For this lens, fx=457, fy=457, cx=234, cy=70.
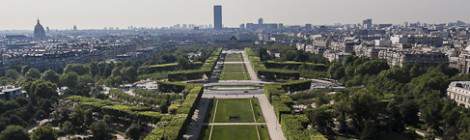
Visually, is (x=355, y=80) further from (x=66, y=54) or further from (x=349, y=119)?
(x=66, y=54)

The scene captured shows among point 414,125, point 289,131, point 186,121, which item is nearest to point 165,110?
point 186,121

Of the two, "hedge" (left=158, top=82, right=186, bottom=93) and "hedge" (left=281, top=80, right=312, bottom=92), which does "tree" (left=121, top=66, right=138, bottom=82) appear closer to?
"hedge" (left=158, top=82, right=186, bottom=93)

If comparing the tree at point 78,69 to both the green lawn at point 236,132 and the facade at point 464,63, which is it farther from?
the facade at point 464,63

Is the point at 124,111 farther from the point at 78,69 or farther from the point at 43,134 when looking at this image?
the point at 78,69

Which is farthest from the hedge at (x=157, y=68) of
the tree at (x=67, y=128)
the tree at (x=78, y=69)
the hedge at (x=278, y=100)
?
the tree at (x=67, y=128)

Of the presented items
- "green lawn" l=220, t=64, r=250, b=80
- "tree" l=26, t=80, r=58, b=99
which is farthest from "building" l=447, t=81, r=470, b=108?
"tree" l=26, t=80, r=58, b=99

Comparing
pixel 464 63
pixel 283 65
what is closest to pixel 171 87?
pixel 283 65

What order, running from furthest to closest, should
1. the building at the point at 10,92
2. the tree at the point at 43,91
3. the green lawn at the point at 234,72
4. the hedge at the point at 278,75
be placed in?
the green lawn at the point at 234,72 < the hedge at the point at 278,75 < the tree at the point at 43,91 < the building at the point at 10,92
